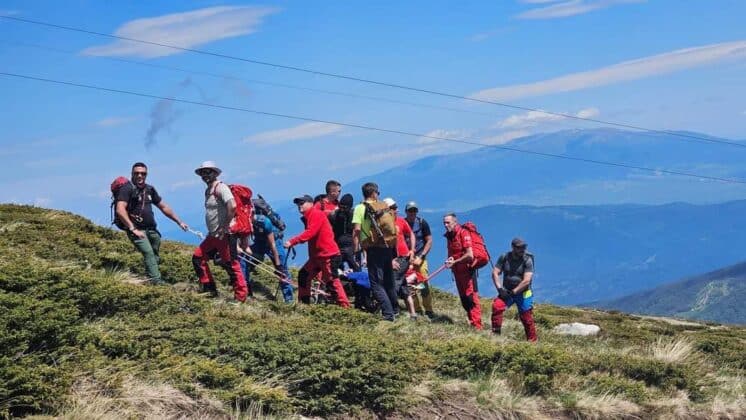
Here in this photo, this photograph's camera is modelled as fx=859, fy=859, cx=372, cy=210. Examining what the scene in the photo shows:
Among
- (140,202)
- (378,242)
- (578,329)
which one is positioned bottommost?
(578,329)

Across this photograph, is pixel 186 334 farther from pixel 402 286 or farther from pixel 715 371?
pixel 715 371

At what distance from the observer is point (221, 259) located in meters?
12.8

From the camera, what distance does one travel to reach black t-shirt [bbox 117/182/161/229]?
43.1 ft

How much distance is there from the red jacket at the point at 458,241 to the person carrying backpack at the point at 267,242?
119 inches

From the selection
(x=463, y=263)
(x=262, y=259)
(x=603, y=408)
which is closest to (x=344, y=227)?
(x=262, y=259)

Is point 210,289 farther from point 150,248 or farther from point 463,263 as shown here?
point 463,263

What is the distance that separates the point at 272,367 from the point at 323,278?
17.7 feet

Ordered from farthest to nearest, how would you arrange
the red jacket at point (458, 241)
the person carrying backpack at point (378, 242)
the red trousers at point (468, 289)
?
the red trousers at point (468, 289) → the red jacket at point (458, 241) → the person carrying backpack at point (378, 242)

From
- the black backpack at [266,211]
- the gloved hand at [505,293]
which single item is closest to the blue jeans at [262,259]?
the black backpack at [266,211]

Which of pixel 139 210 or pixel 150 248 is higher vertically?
pixel 139 210

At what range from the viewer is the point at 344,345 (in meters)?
9.31

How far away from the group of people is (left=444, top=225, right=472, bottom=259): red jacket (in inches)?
0.7

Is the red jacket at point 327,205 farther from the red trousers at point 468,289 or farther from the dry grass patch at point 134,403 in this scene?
the dry grass patch at point 134,403

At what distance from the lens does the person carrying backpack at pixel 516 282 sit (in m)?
14.4
